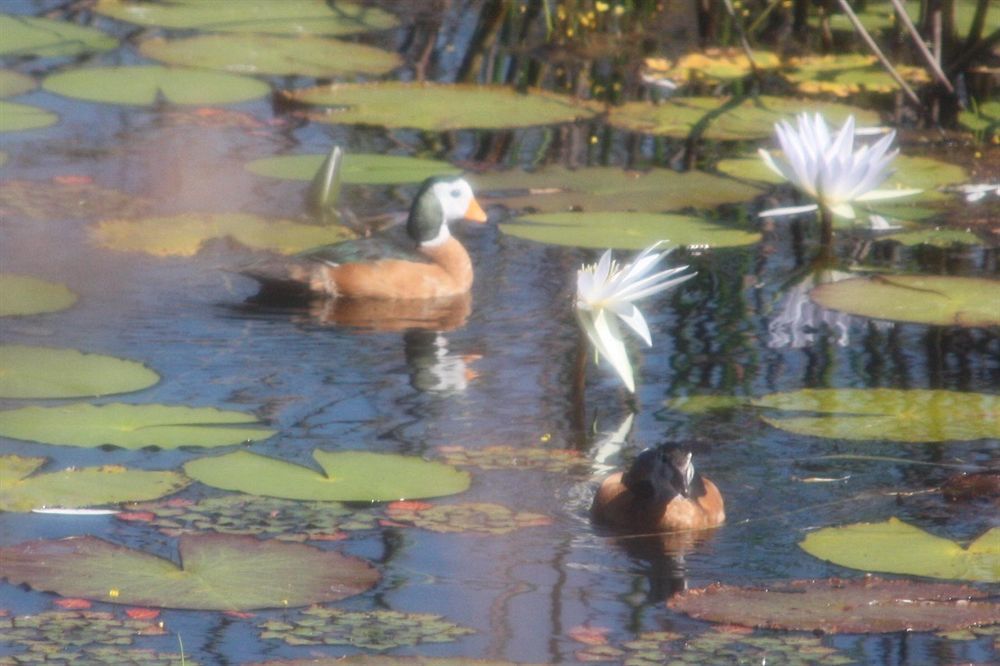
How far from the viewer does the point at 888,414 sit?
16.4 ft

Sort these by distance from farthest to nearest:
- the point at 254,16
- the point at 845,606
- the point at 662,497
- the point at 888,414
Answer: the point at 254,16 → the point at 888,414 → the point at 662,497 → the point at 845,606

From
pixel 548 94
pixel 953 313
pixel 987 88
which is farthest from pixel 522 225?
pixel 987 88

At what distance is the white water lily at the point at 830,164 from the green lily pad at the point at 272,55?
4001mm

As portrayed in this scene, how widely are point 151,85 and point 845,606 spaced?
20.5 ft

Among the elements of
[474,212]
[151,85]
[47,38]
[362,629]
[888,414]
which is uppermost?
[47,38]

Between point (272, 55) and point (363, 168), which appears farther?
point (272, 55)

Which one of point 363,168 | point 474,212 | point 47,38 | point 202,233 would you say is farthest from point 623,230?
point 47,38

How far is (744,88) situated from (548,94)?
130cm

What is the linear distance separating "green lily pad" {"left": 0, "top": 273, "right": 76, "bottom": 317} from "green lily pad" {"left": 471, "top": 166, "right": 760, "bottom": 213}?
2.15 metres

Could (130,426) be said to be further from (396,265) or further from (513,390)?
(396,265)

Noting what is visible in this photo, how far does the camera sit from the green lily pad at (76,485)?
421 centimetres

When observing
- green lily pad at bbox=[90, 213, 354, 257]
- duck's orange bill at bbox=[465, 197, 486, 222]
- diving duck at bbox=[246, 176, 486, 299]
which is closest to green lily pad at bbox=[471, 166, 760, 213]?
duck's orange bill at bbox=[465, 197, 486, 222]

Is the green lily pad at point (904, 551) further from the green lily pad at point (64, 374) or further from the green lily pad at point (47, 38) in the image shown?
the green lily pad at point (47, 38)

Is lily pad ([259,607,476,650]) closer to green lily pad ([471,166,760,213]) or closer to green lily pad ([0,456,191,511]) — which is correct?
green lily pad ([0,456,191,511])
